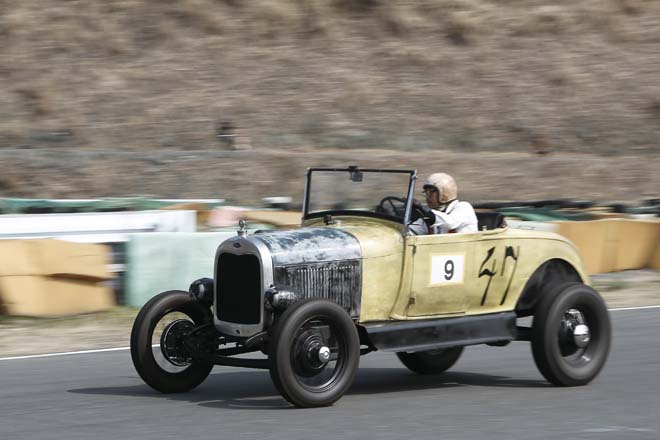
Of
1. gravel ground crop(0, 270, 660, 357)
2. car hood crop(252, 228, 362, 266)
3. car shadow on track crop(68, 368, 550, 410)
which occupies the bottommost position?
gravel ground crop(0, 270, 660, 357)

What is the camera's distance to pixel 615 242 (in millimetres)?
14820

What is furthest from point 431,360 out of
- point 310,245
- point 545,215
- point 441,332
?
point 545,215

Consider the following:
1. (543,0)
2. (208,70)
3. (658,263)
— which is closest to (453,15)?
(543,0)

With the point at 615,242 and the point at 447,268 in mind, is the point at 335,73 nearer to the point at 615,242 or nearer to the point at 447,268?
the point at 615,242

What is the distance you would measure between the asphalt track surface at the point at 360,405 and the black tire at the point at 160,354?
0.11m

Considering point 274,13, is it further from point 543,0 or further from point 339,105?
point 543,0

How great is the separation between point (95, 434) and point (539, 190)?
20067 millimetres

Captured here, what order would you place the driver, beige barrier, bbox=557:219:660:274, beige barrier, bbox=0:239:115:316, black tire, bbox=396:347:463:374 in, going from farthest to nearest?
1. beige barrier, bbox=557:219:660:274
2. beige barrier, bbox=0:239:115:316
3. black tire, bbox=396:347:463:374
4. the driver

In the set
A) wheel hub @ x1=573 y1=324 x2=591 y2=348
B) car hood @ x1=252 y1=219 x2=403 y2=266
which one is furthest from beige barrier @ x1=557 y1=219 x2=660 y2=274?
car hood @ x1=252 y1=219 x2=403 y2=266

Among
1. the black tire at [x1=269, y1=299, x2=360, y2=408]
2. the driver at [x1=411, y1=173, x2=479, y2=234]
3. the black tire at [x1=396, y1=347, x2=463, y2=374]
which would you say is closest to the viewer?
the black tire at [x1=269, y1=299, x2=360, y2=408]

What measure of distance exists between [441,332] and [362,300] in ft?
2.01

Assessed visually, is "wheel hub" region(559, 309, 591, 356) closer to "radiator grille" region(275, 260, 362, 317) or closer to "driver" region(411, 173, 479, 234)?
"driver" region(411, 173, 479, 234)

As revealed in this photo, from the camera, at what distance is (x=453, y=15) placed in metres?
32.9

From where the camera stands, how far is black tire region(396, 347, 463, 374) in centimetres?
806
